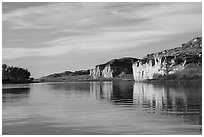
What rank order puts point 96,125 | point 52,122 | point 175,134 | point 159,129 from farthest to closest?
point 52,122
point 96,125
point 159,129
point 175,134

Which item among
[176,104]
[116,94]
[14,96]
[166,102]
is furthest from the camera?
[116,94]

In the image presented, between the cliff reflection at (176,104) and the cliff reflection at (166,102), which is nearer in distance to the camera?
the cliff reflection at (176,104)

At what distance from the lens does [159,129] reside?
21984 mm

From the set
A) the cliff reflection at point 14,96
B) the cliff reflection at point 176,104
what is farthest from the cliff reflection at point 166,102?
the cliff reflection at point 14,96

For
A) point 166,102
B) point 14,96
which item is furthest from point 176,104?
point 14,96

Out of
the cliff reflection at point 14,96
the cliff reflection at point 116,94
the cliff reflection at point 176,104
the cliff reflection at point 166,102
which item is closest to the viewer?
the cliff reflection at point 176,104

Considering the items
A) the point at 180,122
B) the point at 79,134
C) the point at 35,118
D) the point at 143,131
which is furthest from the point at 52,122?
the point at 180,122

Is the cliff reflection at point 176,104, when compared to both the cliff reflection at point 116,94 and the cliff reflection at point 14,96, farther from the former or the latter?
the cliff reflection at point 14,96

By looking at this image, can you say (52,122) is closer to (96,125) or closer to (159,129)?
(96,125)

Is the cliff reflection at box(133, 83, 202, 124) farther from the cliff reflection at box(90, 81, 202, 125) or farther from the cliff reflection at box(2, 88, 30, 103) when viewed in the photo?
the cliff reflection at box(2, 88, 30, 103)

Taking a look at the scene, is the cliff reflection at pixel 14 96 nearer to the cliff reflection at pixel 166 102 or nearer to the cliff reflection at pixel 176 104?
the cliff reflection at pixel 166 102

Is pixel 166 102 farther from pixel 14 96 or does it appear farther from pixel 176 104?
pixel 14 96

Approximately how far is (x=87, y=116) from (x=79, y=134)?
26.5 feet

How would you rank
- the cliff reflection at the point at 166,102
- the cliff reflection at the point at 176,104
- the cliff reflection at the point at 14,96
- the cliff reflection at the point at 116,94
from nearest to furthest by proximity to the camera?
the cliff reflection at the point at 176,104 < the cliff reflection at the point at 166,102 < the cliff reflection at the point at 116,94 < the cliff reflection at the point at 14,96
